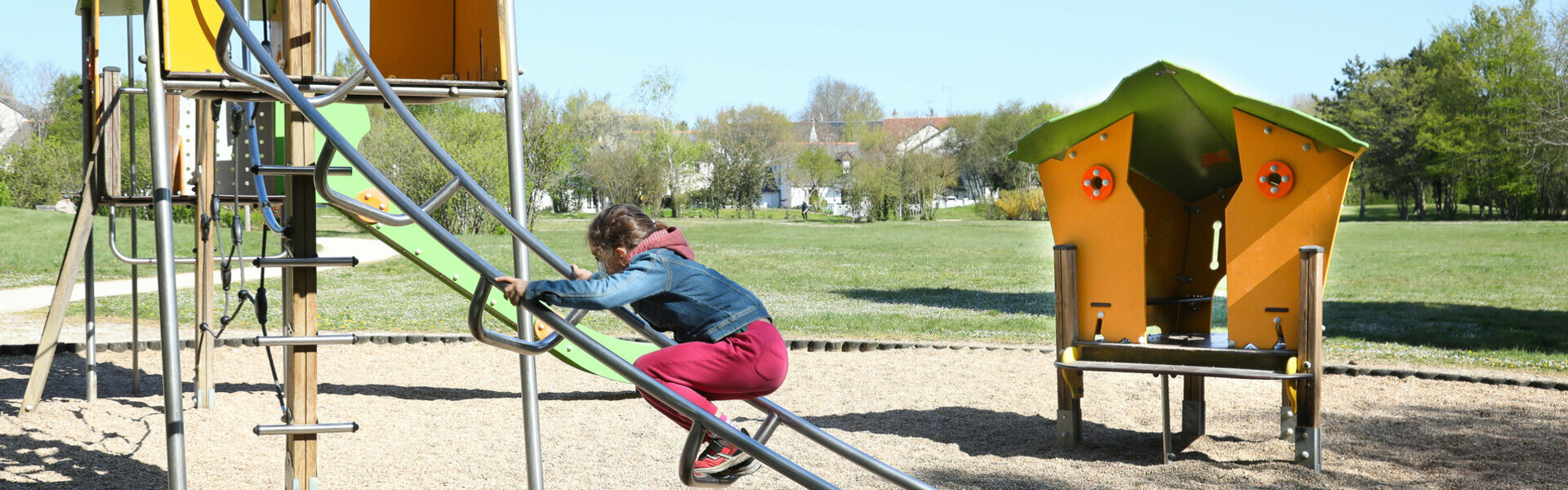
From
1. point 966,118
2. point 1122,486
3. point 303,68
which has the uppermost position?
point 966,118

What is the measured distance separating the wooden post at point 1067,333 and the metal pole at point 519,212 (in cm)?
298

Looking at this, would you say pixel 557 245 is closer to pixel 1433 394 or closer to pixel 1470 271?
pixel 1470 271

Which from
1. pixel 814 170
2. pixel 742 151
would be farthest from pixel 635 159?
pixel 814 170

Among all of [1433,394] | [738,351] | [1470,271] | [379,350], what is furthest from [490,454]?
[1470,271]

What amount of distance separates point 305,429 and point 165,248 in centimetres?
81

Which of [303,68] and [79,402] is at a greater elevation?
[303,68]

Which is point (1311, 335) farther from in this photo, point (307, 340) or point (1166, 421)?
point (307, 340)

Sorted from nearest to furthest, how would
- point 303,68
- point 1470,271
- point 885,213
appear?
point 303,68 < point 1470,271 < point 885,213

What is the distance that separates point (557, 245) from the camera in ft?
86.6

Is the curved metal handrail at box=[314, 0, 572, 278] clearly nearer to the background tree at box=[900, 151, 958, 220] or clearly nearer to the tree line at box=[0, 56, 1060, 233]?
the tree line at box=[0, 56, 1060, 233]

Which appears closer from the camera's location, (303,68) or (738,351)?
(738,351)

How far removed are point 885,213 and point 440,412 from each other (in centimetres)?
4283

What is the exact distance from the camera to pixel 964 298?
1514cm

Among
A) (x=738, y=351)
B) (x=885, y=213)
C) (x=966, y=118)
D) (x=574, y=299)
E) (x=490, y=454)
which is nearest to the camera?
(x=574, y=299)
